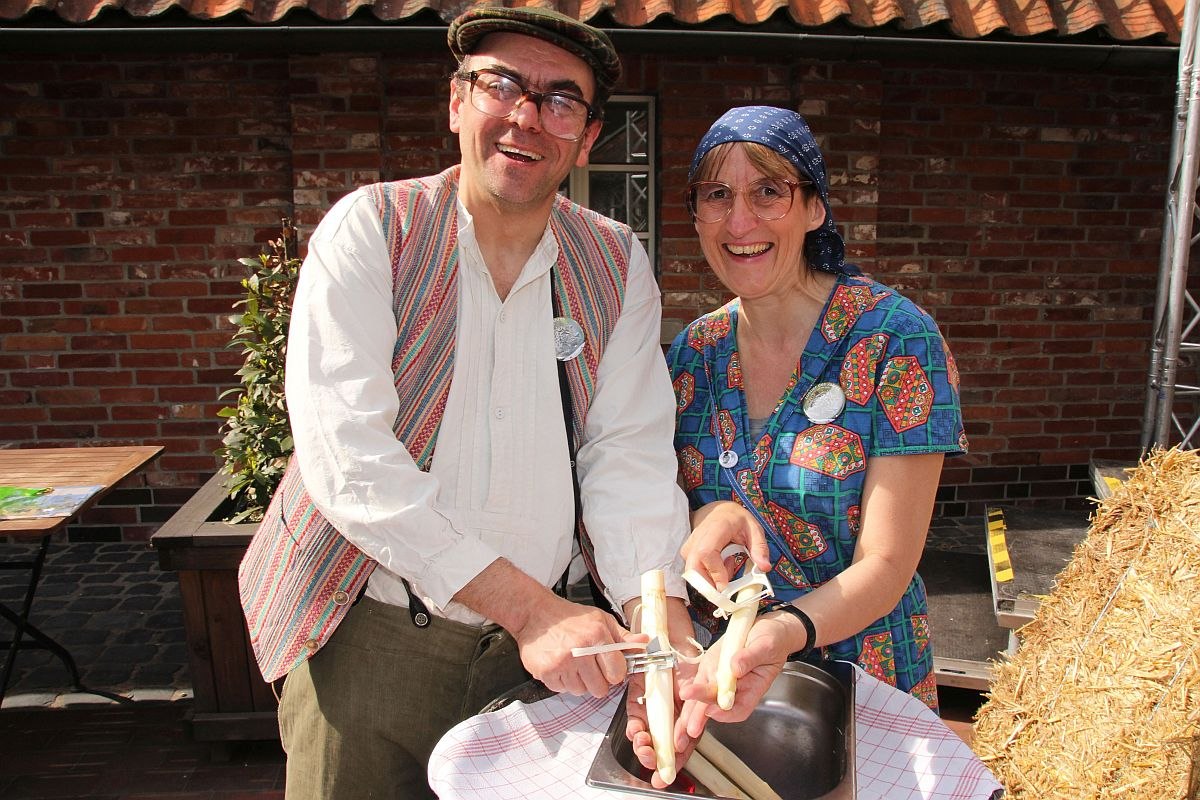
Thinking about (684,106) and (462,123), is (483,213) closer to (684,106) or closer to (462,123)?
(462,123)

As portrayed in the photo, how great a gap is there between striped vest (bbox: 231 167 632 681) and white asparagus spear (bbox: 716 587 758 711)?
0.65m

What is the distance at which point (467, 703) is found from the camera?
6.11 feet

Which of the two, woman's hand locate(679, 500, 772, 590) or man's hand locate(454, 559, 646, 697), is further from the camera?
woman's hand locate(679, 500, 772, 590)

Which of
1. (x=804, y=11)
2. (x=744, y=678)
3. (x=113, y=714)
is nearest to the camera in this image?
(x=744, y=678)

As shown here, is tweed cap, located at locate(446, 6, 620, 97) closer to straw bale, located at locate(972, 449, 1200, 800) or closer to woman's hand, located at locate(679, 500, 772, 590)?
woman's hand, located at locate(679, 500, 772, 590)

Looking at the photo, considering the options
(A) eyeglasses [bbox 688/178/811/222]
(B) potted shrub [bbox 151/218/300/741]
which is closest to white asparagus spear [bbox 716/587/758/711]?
(A) eyeglasses [bbox 688/178/811/222]

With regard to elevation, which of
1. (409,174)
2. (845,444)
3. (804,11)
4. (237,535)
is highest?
(804,11)

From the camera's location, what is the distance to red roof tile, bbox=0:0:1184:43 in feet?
13.2

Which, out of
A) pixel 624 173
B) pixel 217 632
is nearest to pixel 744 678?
pixel 217 632

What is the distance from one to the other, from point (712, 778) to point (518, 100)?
4.40ft

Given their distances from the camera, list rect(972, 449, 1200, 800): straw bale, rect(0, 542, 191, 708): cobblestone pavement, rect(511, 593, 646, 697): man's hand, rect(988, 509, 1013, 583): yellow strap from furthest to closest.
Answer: rect(0, 542, 191, 708): cobblestone pavement, rect(988, 509, 1013, 583): yellow strap, rect(972, 449, 1200, 800): straw bale, rect(511, 593, 646, 697): man's hand

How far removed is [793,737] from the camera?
Result: 1.55 m

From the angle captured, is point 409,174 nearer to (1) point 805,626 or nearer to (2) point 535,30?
(2) point 535,30

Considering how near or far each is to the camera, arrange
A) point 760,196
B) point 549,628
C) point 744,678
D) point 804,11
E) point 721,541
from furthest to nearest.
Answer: point 804,11, point 760,196, point 721,541, point 549,628, point 744,678
